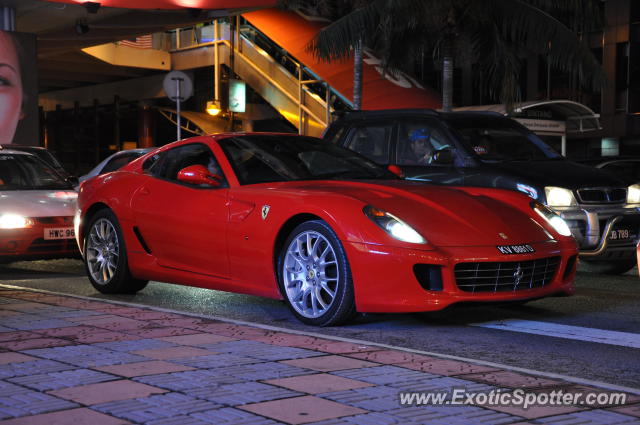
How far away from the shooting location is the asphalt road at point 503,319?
17.0ft

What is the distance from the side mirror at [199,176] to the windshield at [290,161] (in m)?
0.17

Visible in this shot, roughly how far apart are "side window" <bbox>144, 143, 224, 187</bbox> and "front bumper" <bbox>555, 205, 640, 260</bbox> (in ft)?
11.5

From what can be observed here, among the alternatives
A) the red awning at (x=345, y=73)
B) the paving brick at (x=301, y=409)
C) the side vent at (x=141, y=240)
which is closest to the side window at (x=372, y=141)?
the side vent at (x=141, y=240)

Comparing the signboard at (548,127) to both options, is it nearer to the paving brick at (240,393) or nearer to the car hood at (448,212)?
the car hood at (448,212)

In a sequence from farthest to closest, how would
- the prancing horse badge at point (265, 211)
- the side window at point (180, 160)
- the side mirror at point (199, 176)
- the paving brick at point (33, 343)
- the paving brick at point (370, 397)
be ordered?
1. the side window at point (180, 160)
2. the side mirror at point (199, 176)
3. the prancing horse badge at point (265, 211)
4. the paving brick at point (33, 343)
5. the paving brick at point (370, 397)

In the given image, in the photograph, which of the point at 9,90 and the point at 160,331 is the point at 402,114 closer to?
the point at 160,331

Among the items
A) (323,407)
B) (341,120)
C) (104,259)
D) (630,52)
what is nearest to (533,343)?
(323,407)

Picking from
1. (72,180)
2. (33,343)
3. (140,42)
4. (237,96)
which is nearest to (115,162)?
(72,180)

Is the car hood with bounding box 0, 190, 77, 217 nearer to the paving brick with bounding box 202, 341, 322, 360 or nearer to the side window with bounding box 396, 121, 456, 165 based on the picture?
the side window with bounding box 396, 121, 456, 165

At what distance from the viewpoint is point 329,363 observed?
4.80 meters

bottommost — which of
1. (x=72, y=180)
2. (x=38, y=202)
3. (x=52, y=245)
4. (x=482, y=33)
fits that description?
(x=52, y=245)

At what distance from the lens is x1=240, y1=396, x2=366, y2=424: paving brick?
3754 mm

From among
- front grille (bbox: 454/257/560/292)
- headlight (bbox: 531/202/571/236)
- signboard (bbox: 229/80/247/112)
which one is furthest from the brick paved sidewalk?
signboard (bbox: 229/80/247/112)

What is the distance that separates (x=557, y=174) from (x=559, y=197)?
1.22 feet
